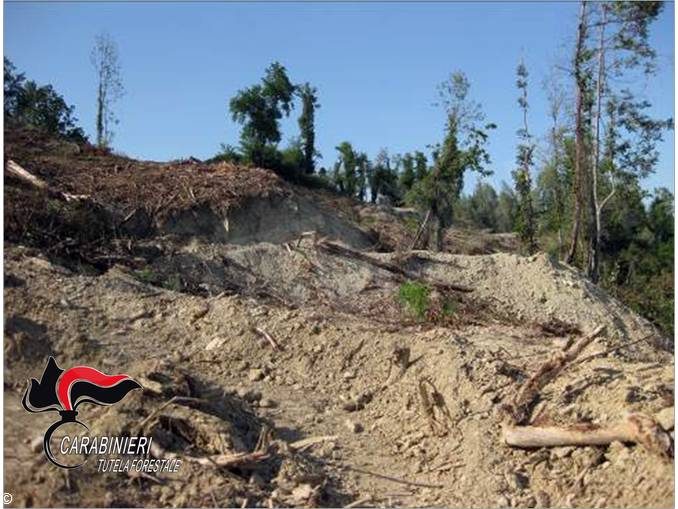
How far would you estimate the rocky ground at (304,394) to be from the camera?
5.18 m

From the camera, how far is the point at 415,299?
31.2 feet

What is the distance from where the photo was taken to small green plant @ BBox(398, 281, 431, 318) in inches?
368

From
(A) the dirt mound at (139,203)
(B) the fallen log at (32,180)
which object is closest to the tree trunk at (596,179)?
(A) the dirt mound at (139,203)

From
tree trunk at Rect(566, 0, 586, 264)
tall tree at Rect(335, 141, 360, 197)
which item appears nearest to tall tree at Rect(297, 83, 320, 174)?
tall tree at Rect(335, 141, 360, 197)

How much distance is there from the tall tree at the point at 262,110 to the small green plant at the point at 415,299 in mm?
13191

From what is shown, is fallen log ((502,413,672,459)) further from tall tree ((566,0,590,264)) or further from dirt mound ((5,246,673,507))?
tall tree ((566,0,590,264))

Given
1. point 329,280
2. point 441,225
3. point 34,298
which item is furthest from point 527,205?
point 34,298

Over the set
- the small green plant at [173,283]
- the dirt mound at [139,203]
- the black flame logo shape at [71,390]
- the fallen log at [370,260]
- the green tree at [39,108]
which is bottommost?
the black flame logo shape at [71,390]

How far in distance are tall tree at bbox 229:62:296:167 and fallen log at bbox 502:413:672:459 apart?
681 inches

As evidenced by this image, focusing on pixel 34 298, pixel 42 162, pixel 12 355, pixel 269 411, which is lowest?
pixel 269 411

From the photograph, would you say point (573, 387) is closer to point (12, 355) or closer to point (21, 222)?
point (12, 355)

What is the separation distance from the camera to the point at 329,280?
1120 centimetres

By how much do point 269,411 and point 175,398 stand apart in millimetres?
1147

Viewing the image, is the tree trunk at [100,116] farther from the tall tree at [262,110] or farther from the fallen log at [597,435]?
the fallen log at [597,435]
